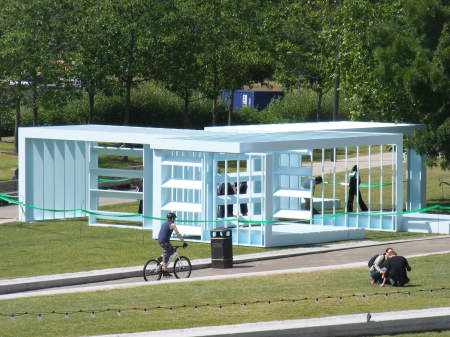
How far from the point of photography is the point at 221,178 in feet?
95.7

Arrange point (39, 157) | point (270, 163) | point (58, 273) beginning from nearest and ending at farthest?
point (58, 273) < point (270, 163) < point (39, 157)

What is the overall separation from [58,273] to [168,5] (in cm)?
3099

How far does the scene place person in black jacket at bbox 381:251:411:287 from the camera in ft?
68.1

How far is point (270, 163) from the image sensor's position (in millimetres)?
28531

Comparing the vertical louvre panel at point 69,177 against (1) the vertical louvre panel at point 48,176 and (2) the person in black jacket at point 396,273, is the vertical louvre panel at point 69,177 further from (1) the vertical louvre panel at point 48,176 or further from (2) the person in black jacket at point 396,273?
(2) the person in black jacket at point 396,273

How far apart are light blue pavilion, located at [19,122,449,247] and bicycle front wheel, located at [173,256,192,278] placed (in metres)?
4.58

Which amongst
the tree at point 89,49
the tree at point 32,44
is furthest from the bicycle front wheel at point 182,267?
the tree at point 89,49

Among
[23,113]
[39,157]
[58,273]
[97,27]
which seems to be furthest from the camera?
[23,113]

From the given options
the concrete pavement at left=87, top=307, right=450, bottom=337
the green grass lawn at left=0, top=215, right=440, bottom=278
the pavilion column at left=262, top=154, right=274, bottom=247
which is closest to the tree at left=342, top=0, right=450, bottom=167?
the green grass lawn at left=0, top=215, right=440, bottom=278

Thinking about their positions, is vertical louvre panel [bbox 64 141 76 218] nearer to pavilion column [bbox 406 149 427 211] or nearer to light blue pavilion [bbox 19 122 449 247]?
light blue pavilion [bbox 19 122 449 247]

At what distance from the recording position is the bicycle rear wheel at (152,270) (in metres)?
22.8

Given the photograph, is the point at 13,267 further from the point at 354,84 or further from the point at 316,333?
the point at 354,84

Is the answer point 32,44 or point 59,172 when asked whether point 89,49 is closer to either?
point 32,44

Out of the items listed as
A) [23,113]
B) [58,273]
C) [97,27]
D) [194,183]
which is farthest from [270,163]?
[23,113]
